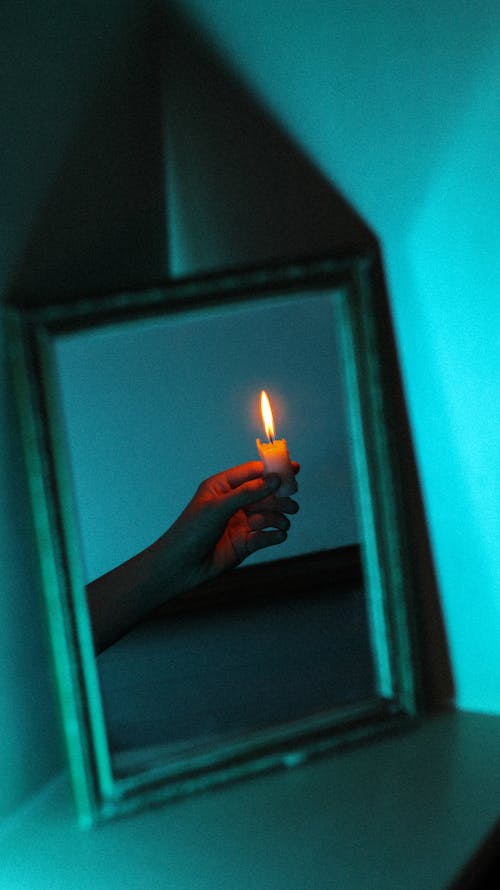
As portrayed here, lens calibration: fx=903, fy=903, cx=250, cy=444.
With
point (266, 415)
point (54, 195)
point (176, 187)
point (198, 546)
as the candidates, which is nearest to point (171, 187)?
point (176, 187)

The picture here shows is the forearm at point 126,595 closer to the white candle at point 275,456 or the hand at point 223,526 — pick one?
the hand at point 223,526

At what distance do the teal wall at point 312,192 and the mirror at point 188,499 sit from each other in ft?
0.16

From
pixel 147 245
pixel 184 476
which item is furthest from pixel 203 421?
pixel 147 245

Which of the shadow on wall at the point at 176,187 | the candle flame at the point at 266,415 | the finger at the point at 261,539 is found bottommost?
the finger at the point at 261,539

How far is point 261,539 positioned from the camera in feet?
A: 2.96

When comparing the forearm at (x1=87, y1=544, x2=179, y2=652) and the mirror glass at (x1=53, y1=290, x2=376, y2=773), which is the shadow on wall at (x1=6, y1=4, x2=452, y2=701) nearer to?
the mirror glass at (x1=53, y1=290, x2=376, y2=773)

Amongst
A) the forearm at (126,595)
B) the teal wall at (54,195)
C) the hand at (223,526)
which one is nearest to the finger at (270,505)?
the hand at (223,526)

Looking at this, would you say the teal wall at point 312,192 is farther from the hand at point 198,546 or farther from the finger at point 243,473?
the finger at point 243,473

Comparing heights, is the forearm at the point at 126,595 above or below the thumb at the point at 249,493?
below

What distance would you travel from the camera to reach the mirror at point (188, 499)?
0.84m

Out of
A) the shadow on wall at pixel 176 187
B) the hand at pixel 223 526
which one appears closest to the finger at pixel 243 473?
the hand at pixel 223 526

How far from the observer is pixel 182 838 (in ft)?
2.60

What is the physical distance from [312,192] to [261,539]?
361 millimetres

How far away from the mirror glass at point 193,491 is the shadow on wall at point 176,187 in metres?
0.07
